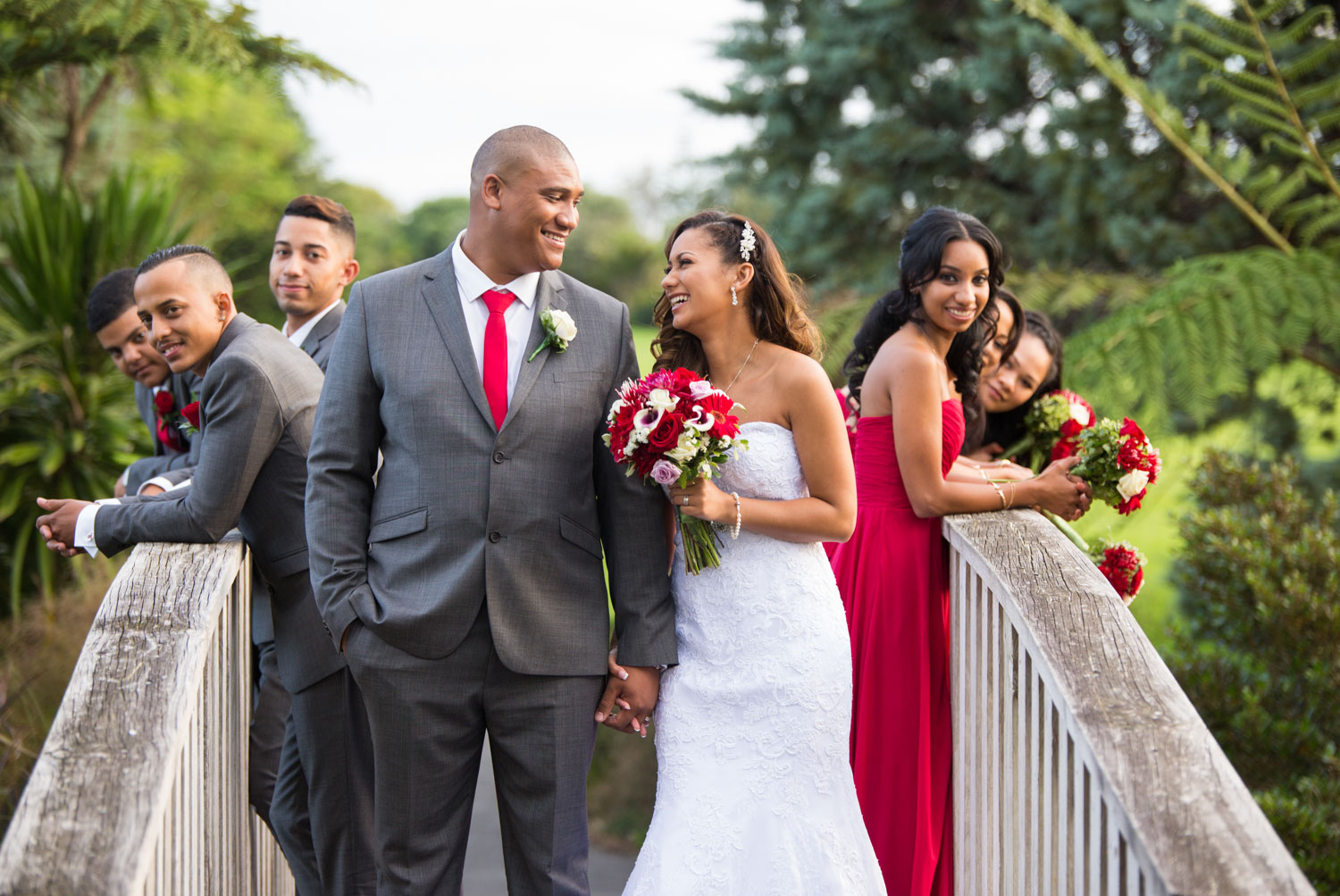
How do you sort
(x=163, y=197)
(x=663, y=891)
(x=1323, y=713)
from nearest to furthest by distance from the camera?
(x=663, y=891)
(x=1323, y=713)
(x=163, y=197)

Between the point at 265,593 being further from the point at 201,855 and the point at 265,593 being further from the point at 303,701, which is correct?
the point at 201,855

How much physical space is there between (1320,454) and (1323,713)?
19.1 ft

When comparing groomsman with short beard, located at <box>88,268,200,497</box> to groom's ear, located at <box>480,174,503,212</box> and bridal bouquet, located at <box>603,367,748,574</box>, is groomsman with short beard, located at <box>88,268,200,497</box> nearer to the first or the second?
groom's ear, located at <box>480,174,503,212</box>

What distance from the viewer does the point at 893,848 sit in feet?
11.3

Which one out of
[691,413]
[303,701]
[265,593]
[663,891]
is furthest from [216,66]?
[663,891]

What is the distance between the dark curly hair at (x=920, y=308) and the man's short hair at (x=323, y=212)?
83.3 inches

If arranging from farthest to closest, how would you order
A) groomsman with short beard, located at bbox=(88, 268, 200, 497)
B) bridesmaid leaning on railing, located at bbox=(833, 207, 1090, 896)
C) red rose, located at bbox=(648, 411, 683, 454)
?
1. groomsman with short beard, located at bbox=(88, 268, 200, 497)
2. bridesmaid leaning on railing, located at bbox=(833, 207, 1090, 896)
3. red rose, located at bbox=(648, 411, 683, 454)

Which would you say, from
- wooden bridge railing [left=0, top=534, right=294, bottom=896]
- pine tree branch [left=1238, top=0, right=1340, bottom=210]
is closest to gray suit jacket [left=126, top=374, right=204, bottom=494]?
wooden bridge railing [left=0, top=534, right=294, bottom=896]

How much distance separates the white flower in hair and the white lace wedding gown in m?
0.49

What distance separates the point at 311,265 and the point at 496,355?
187 centimetres

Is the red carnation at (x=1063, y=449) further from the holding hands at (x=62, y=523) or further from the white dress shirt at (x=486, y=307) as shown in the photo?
the holding hands at (x=62, y=523)

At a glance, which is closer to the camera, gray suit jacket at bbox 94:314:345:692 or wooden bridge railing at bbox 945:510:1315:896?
wooden bridge railing at bbox 945:510:1315:896

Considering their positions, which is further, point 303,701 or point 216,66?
point 216,66

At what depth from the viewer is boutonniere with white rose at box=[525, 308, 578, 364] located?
108 inches
